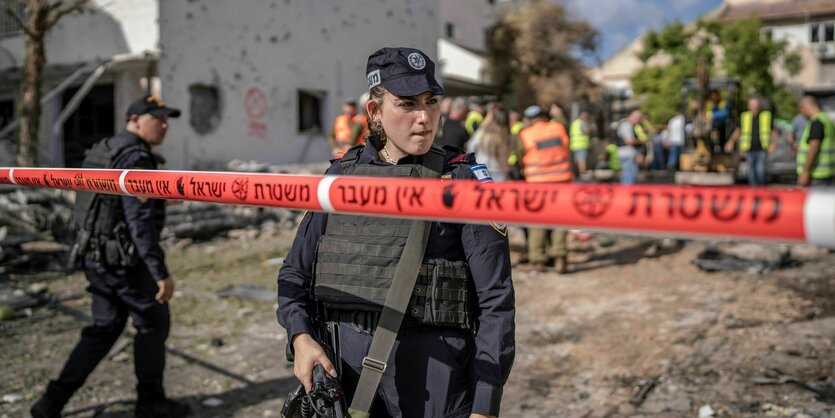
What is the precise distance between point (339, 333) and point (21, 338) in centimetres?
471

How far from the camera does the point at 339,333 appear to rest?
210 cm

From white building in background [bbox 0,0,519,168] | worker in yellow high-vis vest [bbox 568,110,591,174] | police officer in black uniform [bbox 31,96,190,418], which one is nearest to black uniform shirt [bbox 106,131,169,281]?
police officer in black uniform [bbox 31,96,190,418]

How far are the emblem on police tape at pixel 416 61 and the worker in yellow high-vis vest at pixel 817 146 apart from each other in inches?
288

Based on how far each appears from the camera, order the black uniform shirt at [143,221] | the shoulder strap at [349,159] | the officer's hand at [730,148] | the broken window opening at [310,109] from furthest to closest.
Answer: the broken window opening at [310,109] → the officer's hand at [730,148] → the black uniform shirt at [143,221] → the shoulder strap at [349,159]

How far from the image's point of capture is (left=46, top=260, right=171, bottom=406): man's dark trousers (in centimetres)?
389

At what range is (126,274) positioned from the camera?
3.93m

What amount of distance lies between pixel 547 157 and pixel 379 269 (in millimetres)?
5832

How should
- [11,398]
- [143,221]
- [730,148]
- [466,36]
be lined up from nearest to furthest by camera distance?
1. [143,221]
2. [11,398]
3. [730,148]
4. [466,36]

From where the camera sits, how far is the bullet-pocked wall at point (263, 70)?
530 inches

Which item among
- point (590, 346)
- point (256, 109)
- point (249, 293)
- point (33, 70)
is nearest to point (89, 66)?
point (33, 70)

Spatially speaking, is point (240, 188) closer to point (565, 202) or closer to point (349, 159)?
point (349, 159)

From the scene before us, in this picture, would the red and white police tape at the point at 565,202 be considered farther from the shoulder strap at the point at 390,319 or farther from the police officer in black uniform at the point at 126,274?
the police officer in black uniform at the point at 126,274

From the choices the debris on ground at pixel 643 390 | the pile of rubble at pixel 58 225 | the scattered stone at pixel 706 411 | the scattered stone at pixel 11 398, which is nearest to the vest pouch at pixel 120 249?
the scattered stone at pixel 11 398

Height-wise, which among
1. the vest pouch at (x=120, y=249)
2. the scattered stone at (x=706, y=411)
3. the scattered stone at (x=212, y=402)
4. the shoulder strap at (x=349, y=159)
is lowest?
the scattered stone at (x=212, y=402)
